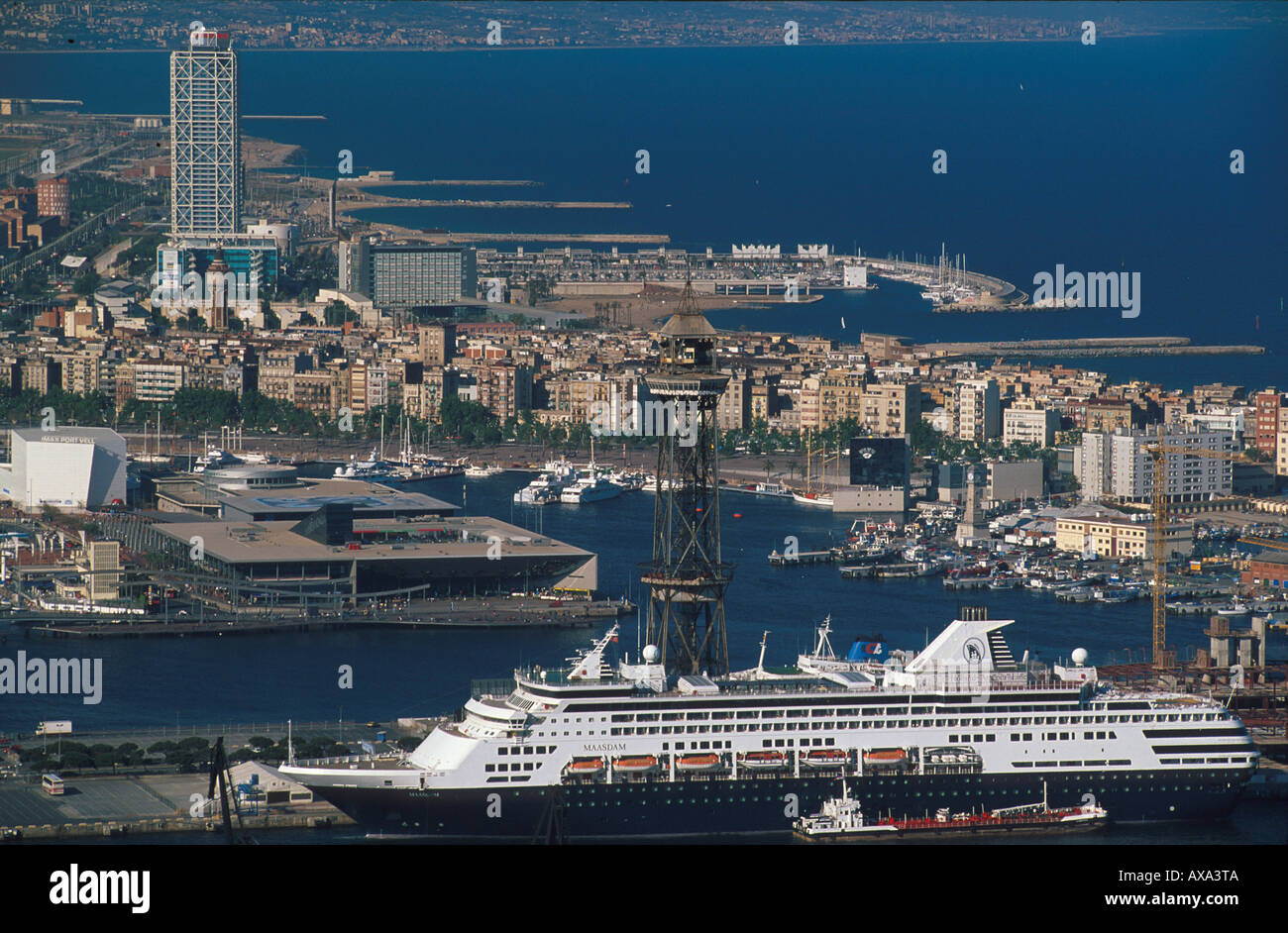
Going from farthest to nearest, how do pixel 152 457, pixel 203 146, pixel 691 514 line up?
pixel 203 146 → pixel 152 457 → pixel 691 514

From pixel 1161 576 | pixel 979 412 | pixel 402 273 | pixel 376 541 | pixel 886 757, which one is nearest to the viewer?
pixel 886 757

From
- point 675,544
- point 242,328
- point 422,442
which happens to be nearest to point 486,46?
point 242,328

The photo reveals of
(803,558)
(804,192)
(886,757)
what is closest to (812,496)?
(803,558)

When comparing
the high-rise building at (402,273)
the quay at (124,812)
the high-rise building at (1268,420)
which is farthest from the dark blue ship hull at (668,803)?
the high-rise building at (402,273)

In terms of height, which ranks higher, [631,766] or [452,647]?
[631,766]

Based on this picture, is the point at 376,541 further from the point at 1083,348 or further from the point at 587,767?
the point at 1083,348

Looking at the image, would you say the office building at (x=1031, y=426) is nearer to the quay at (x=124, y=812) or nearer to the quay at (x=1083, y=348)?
the quay at (x=1083, y=348)
